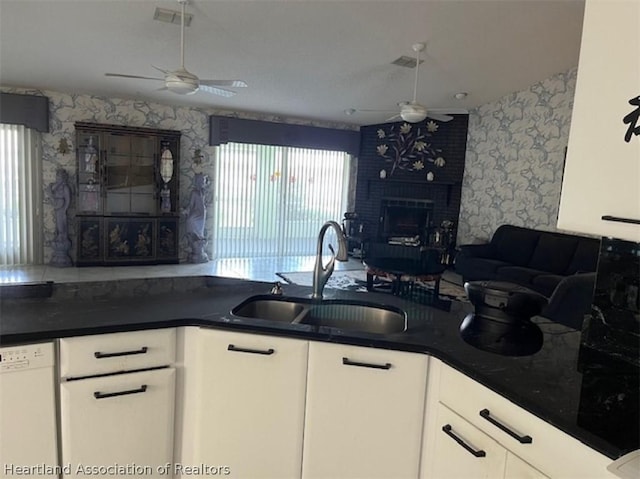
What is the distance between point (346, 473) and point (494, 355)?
691 mm

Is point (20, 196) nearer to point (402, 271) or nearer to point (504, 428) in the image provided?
point (402, 271)

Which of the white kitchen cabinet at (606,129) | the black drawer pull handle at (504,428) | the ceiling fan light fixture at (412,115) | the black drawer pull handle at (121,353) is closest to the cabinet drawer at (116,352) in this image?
the black drawer pull handle at (121,353)

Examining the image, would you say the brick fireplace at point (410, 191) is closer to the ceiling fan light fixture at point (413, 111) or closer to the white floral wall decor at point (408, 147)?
the white floral wall decor at point (408, 147)

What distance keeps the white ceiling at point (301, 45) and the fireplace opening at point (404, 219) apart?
198 cm

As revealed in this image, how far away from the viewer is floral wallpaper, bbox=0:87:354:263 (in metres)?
6.26

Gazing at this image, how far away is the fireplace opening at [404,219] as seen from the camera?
7.84 metres

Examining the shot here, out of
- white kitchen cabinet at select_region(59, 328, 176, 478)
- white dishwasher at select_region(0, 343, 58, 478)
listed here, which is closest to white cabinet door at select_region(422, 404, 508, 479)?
white kitchen cabinet at select_region(59, 328, 176, 478)

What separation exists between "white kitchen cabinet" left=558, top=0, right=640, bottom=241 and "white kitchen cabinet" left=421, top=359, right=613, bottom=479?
544 mm

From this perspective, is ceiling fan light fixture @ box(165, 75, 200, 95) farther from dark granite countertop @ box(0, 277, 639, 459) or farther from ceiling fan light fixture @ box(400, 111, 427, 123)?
ceiling fan light fixture @ box(400, 111, 427, 123)

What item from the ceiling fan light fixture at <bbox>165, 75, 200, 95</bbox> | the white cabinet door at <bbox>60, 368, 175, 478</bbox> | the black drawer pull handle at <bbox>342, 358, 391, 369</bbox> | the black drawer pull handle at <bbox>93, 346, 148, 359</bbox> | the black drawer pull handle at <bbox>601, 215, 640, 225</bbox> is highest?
the ceiling fan light fixture at <bbox>165, 75, 200, 95</bbox>

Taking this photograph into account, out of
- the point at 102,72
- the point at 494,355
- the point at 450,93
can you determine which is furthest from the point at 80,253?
the point at 494,355

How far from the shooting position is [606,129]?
48.3 inches

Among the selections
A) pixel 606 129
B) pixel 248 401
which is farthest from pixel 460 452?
pixel 606 129

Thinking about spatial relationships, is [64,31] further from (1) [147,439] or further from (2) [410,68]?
(1) [147,439]
